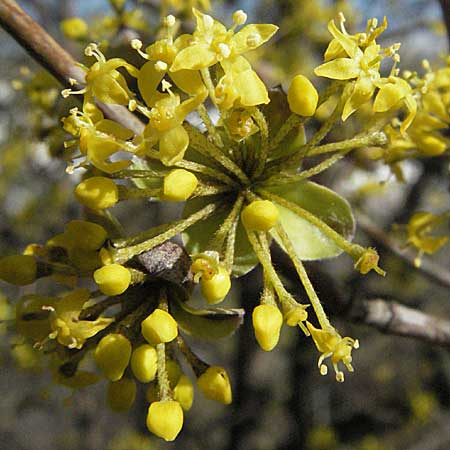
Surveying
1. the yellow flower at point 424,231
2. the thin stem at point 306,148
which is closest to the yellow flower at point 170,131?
the thin stem at point 306,148

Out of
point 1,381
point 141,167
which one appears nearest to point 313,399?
point 141,167

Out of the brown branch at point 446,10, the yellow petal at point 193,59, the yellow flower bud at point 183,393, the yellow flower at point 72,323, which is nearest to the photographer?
the yellow petal at point 193,59

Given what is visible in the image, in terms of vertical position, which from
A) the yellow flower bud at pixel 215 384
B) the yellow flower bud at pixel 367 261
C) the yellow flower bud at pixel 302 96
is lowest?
the yellow flower bud at pixel 215 384

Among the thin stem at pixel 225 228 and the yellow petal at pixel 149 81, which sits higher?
the yellow petal at pixel 149 81

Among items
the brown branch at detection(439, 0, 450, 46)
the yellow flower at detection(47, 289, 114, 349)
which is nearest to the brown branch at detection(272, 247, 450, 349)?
the yellow flower at detection(47, 289, 114, 349)

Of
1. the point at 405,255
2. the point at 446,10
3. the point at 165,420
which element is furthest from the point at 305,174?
the point at 405,255

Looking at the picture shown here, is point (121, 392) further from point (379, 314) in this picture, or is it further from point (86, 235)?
point (379, 314)

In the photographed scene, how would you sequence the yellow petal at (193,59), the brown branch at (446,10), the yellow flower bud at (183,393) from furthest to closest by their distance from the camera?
the brown branch at (446,10)
the yellow flower bud at (183,393)
the yellow petal at (193,59)

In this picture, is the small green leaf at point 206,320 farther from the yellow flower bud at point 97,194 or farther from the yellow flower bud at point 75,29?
the yellow flower bud at point 75,29
